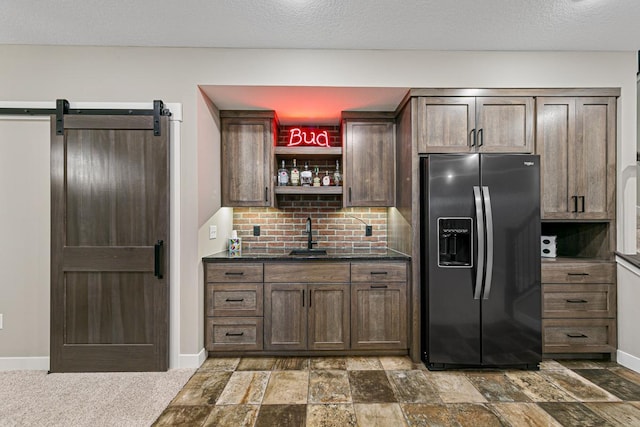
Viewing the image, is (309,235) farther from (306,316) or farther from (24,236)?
(24,236)

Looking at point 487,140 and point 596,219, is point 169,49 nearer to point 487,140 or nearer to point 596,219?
point 487,140

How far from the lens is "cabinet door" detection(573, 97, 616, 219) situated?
9.37ft

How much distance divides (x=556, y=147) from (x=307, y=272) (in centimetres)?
237

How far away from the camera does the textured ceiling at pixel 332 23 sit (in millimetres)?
2270

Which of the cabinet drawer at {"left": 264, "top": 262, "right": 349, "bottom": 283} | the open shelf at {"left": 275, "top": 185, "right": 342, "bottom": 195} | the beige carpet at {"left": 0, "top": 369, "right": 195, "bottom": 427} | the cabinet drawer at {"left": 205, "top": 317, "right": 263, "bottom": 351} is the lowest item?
the beige carpet at {"left": 0, "top": 369, "right": 195, "bottom": 427}

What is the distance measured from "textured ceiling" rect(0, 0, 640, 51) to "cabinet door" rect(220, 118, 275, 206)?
30.7 inches

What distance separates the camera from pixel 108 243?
2.70 m

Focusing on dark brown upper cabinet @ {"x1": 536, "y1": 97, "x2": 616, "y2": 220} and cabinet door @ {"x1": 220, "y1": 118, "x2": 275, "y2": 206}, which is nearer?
dark brown upper cabinet @ {"x1": 536, "y1": 97, "x2": 616, "y2": 220}

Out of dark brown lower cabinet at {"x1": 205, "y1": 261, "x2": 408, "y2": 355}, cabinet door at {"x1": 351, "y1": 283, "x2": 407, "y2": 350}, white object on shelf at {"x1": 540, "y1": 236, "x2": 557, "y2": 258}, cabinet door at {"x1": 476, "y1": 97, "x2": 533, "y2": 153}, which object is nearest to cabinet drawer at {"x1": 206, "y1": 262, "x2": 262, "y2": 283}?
dark brown lower cabinet at {"x1": 205, "y1": 261, "x2": 408, "y2": 355}

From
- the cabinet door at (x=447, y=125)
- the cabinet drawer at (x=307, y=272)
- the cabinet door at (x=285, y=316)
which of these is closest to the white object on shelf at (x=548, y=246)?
the cabinet door at (x=447, y=125)

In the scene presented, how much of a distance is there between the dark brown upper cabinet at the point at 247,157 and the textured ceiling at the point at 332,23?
740mm

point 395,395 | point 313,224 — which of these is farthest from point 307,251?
point 395,395

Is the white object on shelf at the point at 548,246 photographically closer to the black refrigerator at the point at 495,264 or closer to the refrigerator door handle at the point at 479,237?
the black refrigerator at the point at 495,264

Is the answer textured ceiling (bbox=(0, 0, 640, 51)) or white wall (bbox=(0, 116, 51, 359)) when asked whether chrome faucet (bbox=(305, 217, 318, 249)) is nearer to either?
textured ceiling (bbox=(0, 0, 640, 51))
